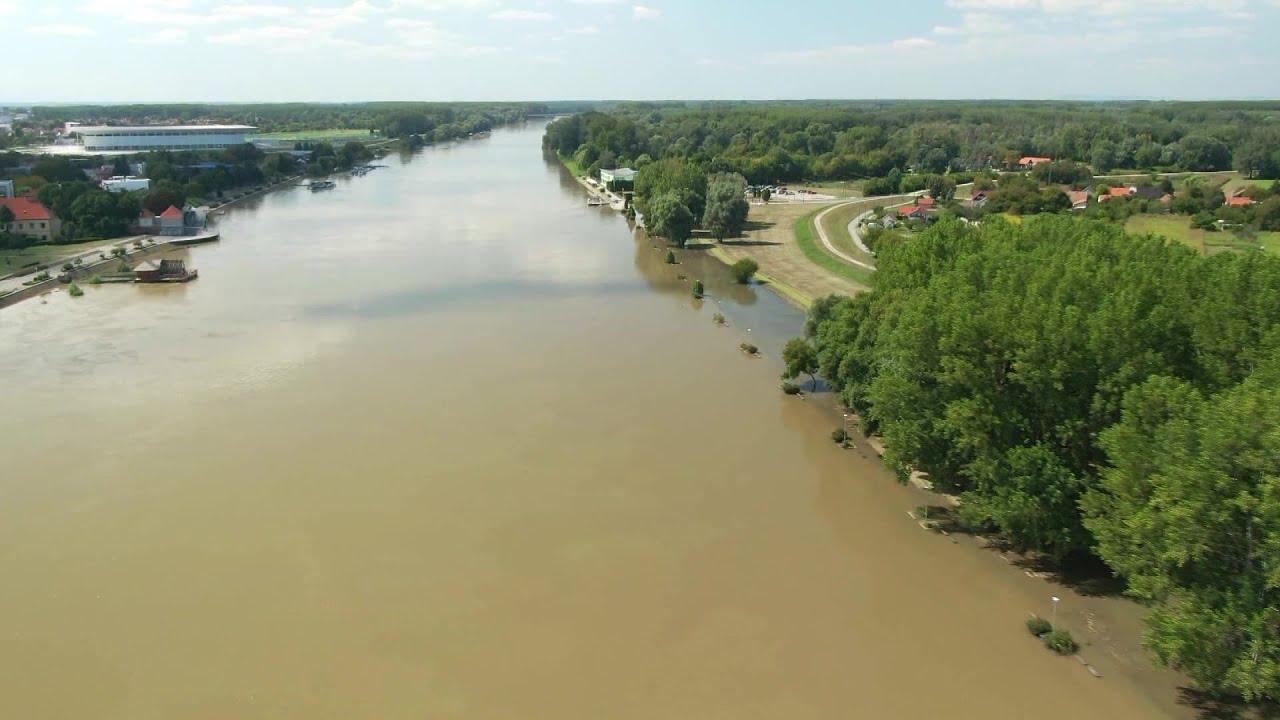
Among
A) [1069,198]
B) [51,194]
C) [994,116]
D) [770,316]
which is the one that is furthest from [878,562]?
[994,116]

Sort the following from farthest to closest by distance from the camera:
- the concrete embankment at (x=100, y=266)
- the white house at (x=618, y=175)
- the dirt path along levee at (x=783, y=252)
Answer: the white house at (x=618, y=175) < the dirt path along levee at (x=783, y=252) < the concrete embankment at (x=100, y=266)

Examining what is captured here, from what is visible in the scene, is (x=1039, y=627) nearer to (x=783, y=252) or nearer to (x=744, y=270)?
(x=744, y=270)

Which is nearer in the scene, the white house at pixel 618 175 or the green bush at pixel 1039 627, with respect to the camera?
the green bush at pixel 1039 627

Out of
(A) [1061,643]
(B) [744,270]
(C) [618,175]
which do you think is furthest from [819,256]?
(C) [618,175]

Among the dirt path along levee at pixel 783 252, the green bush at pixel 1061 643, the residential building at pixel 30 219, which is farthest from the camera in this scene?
the residential building at pixel 30 219

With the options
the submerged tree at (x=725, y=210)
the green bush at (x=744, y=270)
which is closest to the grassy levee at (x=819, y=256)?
the submerged tree at (x=725, y=210)

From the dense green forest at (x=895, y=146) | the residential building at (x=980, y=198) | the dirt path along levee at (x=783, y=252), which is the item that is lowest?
the dirt path along levee at (x=783, y=252)

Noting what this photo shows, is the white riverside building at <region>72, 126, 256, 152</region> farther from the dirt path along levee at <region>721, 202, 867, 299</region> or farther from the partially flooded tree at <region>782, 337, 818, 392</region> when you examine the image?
the partially flooded tree at <region>782, 337, 818, 392</region>

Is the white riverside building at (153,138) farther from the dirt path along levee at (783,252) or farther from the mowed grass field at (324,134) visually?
the dirt path along levee at (783,252)
